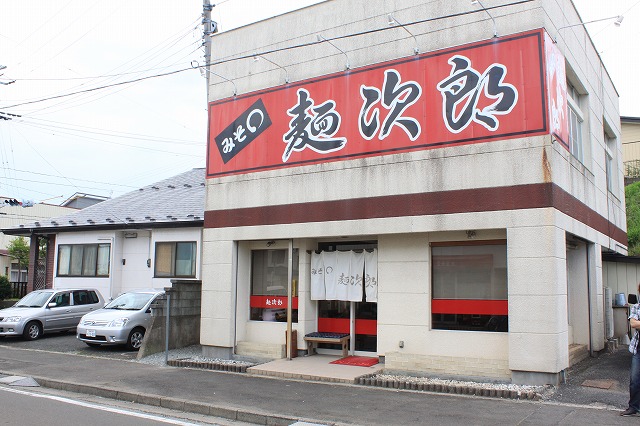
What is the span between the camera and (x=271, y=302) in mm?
14016

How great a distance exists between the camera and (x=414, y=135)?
11531mm

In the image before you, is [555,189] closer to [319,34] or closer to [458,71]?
[458,71]

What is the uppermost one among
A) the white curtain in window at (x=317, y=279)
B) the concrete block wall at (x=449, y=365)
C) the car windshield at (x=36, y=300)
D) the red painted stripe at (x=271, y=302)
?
the white curtain in window at (x=317, y=279)

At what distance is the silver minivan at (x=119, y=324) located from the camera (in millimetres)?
15391

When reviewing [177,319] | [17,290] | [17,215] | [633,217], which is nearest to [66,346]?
[177,319]

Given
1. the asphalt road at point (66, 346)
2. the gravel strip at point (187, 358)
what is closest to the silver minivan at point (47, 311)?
the asphalt road at point (66, 346)

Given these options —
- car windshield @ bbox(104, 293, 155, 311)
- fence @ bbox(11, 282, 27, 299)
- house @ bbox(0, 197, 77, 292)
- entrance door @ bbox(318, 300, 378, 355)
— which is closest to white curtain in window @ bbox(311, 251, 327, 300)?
entrance door @ bbox(318, 300, 378, 355)

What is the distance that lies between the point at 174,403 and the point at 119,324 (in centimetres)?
662

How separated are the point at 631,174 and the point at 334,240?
24.8 metres

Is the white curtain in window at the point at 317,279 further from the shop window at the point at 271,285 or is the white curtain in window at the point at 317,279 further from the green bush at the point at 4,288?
the green bush at the point at 4,288

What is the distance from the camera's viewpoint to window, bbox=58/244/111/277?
21.5 metres

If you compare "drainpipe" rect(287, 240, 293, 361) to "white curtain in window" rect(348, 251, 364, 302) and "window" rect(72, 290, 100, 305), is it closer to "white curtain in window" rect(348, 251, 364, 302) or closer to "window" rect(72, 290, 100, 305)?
"white curtain in window" rect(348, 251, 364, 302)

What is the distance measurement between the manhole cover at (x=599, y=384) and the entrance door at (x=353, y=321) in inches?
170

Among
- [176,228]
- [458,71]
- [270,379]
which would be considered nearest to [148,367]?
[270,379]
